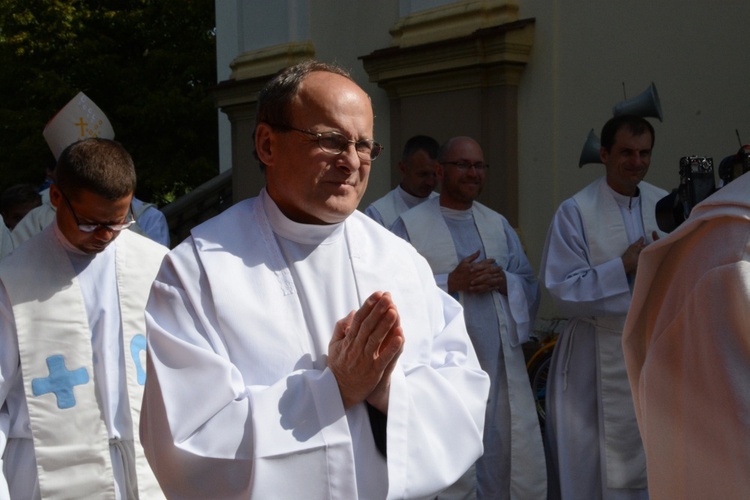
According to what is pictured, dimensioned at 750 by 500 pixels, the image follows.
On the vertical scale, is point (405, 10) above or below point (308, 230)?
above

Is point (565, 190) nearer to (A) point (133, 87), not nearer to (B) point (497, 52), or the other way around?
(B) point (497, 52)

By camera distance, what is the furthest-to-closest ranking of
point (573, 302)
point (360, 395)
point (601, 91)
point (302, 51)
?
point (302, 51), point (601, 91), point (573, 302), point (360, 395)

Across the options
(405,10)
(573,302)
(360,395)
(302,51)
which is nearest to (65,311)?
(360,395)

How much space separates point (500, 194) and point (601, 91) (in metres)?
Answer: 1.26

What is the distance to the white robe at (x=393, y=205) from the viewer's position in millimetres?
7436

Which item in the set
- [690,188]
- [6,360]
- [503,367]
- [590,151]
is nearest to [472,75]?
[590,151]

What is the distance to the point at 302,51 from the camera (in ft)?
39.8

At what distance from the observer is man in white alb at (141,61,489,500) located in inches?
108

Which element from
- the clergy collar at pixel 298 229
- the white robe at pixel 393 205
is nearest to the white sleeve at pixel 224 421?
the clergy collar at pixel 298 229

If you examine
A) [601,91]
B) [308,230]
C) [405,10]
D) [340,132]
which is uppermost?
[405,10]

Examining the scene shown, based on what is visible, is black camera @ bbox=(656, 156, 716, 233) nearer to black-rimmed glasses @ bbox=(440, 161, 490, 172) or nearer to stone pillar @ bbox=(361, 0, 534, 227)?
black-rimmed glasses @ bbox=(440, 161, 490, 172)

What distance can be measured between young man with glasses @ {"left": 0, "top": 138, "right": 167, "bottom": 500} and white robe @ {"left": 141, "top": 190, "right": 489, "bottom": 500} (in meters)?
1.07

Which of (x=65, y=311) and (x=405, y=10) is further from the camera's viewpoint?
(x=405, y=10)

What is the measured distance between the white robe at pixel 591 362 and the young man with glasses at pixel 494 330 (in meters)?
0.16
